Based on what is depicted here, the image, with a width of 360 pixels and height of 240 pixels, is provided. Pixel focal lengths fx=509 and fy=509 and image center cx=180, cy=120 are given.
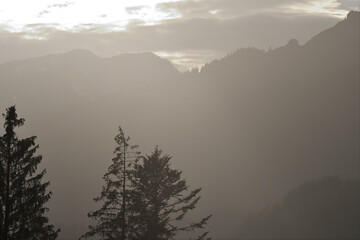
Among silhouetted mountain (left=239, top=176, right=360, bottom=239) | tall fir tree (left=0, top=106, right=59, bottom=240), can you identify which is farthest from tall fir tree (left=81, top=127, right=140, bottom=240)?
silhouetted mountain (left=239, top=176, right=360, bottom=239)

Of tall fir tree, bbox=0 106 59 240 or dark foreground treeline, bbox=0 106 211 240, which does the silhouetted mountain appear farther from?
tall fir tree, bbox=0 106 59 240

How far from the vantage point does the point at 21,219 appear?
20.0 m

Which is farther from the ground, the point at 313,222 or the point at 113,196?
the point at 313,222

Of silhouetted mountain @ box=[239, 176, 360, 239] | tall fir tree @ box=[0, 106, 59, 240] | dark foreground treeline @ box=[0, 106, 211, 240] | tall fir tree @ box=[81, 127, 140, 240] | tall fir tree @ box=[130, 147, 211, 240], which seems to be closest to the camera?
tall fir tree @ box=[0, 106, 59, 240]

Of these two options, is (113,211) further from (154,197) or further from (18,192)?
(18,192)

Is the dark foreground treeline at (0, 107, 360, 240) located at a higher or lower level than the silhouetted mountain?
lower

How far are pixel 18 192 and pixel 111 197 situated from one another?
6332 mm

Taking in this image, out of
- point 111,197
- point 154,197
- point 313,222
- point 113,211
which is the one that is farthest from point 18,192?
point 313,222

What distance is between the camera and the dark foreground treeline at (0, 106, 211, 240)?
20016mm

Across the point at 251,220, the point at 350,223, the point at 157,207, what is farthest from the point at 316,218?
the point at 157,207

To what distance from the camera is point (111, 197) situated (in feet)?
83.7

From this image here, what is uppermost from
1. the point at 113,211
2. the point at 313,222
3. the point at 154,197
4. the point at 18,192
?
the point at 313,222

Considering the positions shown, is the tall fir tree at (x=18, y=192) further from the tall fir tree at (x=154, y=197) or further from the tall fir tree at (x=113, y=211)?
the tall fir tree at (x=154, y=197)

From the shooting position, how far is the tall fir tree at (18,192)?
19.9m
